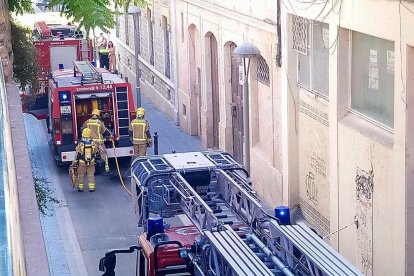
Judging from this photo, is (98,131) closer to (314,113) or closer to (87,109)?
(87,109)

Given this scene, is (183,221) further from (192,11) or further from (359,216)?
(192,11)

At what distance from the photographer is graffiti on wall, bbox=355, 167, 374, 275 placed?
43.8 feet

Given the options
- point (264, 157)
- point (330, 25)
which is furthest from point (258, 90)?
point (330, 25)

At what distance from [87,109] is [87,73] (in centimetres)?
92

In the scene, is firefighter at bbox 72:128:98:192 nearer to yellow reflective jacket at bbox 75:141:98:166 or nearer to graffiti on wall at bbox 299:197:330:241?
yellow reflective jacket at bbox 75:141:98:166

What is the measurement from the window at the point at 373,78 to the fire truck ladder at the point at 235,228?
226 cm

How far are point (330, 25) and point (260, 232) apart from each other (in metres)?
5.21

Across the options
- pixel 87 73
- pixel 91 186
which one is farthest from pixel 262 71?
pixel 87 73

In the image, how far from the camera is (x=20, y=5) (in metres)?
11.7

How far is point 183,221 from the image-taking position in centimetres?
1683

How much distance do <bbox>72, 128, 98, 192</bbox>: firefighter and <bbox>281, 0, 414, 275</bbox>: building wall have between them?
4417 millimetres

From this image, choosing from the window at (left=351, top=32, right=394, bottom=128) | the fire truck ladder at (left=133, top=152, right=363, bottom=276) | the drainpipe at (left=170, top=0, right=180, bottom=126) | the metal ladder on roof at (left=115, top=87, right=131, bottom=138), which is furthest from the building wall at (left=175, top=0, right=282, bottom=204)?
the fire truck ladder at (left=133, top=152, right=363, bottom=276)

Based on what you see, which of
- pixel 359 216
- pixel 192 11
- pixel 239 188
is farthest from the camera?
pixel 192 11

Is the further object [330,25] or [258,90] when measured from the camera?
[258,90]
